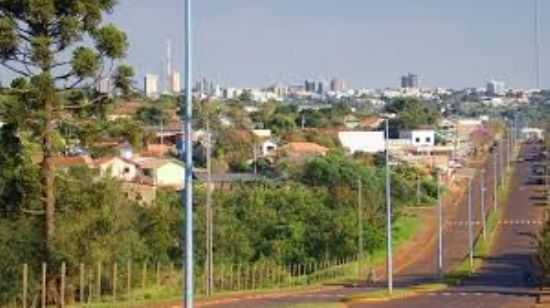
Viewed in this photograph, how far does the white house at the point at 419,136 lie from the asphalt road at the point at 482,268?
2316cm

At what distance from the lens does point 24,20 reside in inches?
1293

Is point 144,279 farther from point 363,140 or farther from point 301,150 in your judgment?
point 363,140

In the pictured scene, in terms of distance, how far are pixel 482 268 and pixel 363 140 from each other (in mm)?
74772

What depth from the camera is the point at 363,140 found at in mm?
146125

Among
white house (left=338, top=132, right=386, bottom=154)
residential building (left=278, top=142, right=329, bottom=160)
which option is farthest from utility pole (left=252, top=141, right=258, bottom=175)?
white house (left=338, top=132, right=386, bottom=154)

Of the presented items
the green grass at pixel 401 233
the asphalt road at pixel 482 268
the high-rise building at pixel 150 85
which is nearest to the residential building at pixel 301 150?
the asphalt road at pixel 482 268

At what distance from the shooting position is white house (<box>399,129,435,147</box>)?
163238 millimetres

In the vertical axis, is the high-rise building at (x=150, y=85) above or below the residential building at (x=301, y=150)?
below

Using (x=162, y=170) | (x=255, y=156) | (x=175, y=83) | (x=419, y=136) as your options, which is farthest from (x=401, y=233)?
(x=419, y=136)

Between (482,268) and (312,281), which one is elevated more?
(482,268)

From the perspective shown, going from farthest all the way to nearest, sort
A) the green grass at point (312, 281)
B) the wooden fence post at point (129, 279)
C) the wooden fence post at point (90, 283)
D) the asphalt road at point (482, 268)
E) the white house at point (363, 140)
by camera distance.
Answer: the white house at point (363, 140) < the wooden fence post at point (129, 279) < the asphalt road at point (482, 268) < the green grass at point (312, 281) < the wooden fence post at point (90, 283)

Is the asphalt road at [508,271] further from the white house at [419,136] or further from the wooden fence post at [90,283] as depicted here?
the white house at [419,136]

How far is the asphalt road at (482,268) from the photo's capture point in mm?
43344

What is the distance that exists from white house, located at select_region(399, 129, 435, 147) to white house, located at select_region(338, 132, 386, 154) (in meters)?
13.5
